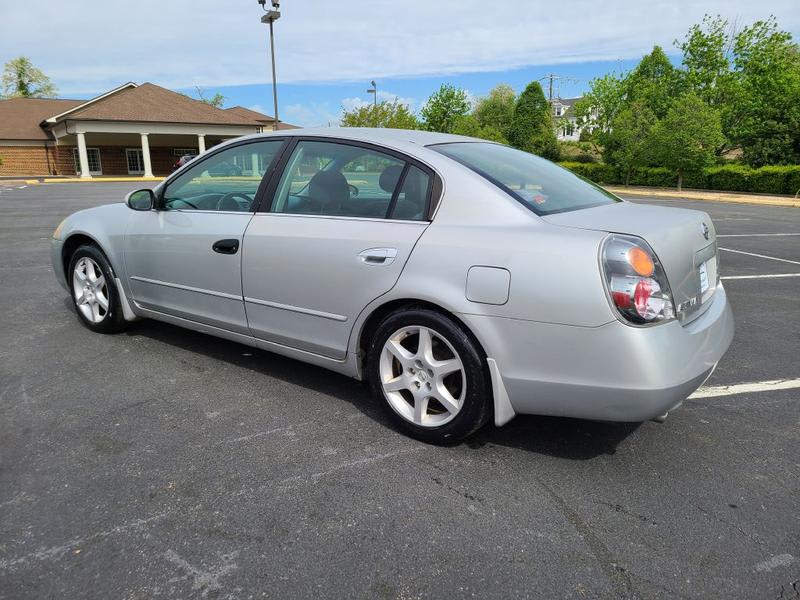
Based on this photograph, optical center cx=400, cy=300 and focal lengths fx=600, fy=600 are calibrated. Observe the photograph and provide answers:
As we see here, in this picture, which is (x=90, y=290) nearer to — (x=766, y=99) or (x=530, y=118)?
(x=766, y=99)

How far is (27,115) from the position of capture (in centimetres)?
4381

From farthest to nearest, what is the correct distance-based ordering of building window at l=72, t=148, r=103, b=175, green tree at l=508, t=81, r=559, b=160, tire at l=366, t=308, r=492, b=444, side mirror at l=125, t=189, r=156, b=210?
green tree at l=508, t=81, r=559, b=160, building window at l=72, t=148, r=103, b=175, side mirror at l=125, t=189, r=156, b=210, tire at l=366, t=308, r=492, b=444

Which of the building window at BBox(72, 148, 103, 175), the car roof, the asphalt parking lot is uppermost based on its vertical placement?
the building window at BBox(72, 148, 103, 175)

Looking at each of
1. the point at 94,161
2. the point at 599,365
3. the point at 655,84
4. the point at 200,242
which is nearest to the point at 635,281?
the point at 599,365

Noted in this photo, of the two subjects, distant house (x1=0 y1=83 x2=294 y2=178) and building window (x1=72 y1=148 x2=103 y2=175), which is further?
building window (x1=72 y1=148 x2=103 y2=175)

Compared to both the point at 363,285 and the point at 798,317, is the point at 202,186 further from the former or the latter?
the point at 798,317

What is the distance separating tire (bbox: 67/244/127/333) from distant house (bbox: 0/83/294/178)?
35.8 metres

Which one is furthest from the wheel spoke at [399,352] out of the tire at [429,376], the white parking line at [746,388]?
the white parking line at [746,388]

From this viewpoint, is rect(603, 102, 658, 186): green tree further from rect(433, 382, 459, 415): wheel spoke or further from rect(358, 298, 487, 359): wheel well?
rect(433, 382, 459, 415): wheel spoke

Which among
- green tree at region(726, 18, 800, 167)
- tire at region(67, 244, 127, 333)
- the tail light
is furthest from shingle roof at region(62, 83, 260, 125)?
the tail light

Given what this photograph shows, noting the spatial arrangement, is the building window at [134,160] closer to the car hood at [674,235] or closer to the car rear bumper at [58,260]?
the car rear bumper at [58,260]

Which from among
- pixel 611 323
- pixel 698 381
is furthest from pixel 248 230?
pixel 698 381

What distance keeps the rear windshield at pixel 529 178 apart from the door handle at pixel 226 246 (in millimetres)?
1326

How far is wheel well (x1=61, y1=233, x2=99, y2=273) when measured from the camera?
187 inches
